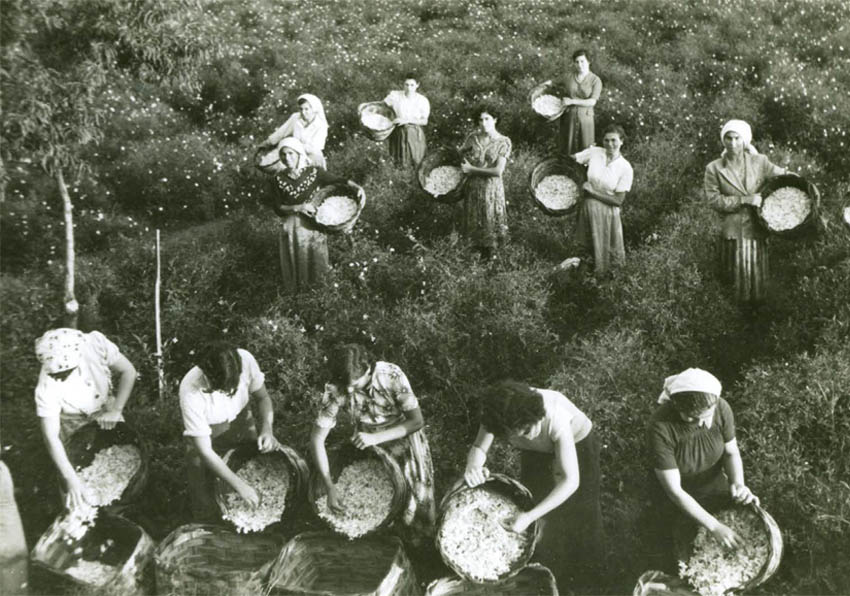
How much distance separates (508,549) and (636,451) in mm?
804

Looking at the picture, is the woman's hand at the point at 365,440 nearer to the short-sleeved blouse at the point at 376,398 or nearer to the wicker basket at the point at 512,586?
the short-sleeved blouse at the point at 376,398

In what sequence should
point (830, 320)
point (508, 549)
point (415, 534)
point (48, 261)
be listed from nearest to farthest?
1. point (508, 549)
2. point (415, 534)
3. point (830, 320)
4. point (48, 261)

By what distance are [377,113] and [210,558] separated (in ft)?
10.9

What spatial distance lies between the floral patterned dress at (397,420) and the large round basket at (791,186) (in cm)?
196

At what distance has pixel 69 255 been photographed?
14.4 feet

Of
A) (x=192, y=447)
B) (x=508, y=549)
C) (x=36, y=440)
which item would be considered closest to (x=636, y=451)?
(x=508, y=549)

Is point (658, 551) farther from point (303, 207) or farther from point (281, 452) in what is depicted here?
point (303, 207)

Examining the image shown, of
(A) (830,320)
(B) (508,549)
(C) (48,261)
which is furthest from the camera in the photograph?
(C) (48,261)

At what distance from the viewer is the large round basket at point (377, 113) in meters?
5.65

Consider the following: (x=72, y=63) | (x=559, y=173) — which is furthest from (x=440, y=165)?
(x=72, y=63)

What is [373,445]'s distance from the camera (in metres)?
3.38

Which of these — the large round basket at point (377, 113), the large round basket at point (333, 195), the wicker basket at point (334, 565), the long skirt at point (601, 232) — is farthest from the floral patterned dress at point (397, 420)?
the large round basket at point (377, 113)

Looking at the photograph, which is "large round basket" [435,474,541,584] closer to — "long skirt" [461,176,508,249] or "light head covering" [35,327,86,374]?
"light head covering" [35,327,86,374]

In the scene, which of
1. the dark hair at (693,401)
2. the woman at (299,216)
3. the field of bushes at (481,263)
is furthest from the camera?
the woman at (299,216)
